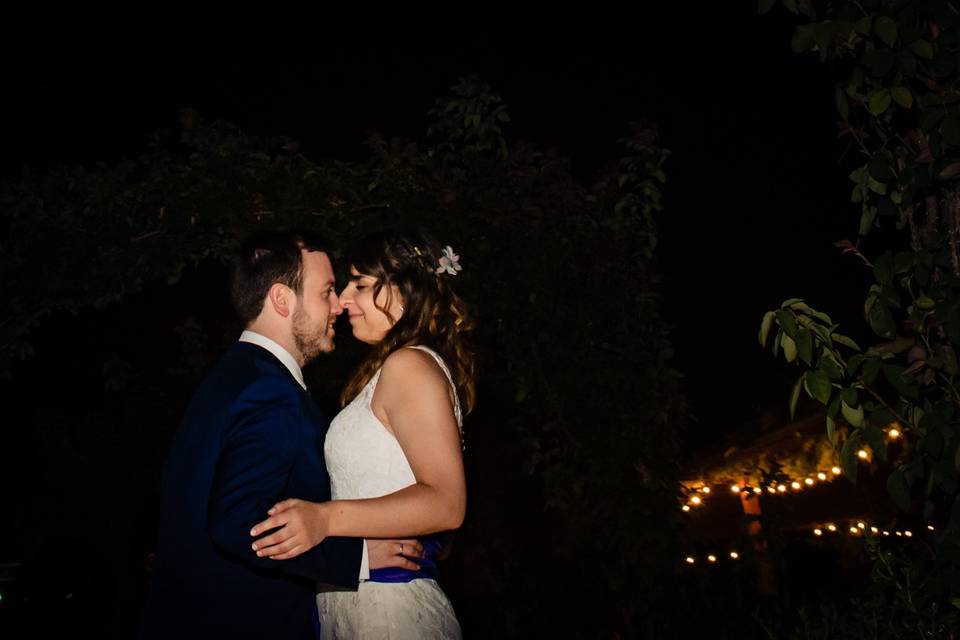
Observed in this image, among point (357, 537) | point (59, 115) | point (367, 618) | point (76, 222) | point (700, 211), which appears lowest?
point (367, 618)

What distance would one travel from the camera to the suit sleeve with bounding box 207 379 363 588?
1762mm

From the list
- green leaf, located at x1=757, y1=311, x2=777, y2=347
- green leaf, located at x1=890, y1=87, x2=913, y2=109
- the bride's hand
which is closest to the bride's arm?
the bride's hand

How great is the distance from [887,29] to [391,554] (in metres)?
1.87

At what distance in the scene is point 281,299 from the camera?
7.64 feet

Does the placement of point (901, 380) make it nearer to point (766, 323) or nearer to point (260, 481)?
point (766, 323)

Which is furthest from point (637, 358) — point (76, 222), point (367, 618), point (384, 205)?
point (76, 222)

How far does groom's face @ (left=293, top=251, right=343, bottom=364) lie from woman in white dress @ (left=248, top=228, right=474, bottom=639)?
0.19 metres

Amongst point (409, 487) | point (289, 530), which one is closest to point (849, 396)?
point (409, 487)

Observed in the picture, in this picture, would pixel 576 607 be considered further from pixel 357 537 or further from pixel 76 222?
pixel 76 222

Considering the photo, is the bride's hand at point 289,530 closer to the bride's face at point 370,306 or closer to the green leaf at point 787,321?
the bride's face at point 370,306

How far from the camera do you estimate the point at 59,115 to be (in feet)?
19.5

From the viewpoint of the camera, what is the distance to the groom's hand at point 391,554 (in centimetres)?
220

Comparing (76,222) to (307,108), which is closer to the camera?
(76,222)

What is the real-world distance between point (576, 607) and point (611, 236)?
243 cm
